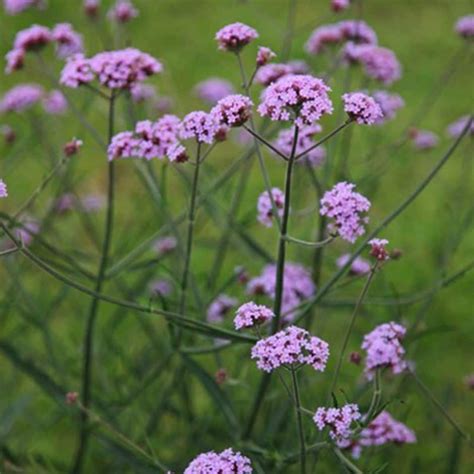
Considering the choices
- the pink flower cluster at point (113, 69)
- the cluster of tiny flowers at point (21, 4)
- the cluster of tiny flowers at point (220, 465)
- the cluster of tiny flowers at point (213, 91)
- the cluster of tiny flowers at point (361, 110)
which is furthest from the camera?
the cluster of tiny flowers at point (213, 91)

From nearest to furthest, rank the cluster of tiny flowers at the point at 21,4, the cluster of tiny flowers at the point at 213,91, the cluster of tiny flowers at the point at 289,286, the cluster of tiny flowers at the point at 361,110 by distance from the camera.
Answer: the cluster of tiny flowers at the point at 361,110 → the cluster of tiny flowers at the point at 289,286 → the cluster of tiny flowers at the point at 21,4 → the cluster of tiny flowers at the point at 213,91

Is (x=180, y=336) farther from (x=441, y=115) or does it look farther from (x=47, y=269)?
(x=441, y=115)

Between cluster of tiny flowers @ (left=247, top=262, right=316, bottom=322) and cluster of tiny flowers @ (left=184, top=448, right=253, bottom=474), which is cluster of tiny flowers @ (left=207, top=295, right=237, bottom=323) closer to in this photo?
cluster of tiny flowers @ (left=247, top=262, right=316, bottom=322)

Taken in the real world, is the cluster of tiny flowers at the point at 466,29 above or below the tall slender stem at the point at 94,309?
above

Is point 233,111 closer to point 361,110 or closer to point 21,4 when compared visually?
point 361,110

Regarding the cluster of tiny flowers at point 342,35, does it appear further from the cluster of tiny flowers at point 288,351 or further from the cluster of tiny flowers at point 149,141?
the cluster of tiny flowers at point 288,351

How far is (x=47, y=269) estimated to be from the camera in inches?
46.8

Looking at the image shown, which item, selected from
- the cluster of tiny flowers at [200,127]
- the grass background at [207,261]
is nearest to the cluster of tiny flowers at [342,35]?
the grass background at [207,261]

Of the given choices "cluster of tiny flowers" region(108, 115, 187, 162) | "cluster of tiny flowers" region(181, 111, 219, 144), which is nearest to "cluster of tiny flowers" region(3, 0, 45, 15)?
"cluster of tiny flowers" region(108, 115, 187, 162)

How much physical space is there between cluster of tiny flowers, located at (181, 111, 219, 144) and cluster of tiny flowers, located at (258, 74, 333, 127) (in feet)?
0.33

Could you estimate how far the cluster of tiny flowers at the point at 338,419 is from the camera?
3.56 ft

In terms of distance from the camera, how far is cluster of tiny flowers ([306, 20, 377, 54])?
74.4 inches

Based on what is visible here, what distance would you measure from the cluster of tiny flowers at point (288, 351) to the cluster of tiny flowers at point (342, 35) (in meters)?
0.97

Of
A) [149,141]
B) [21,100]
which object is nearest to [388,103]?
[149,141]
